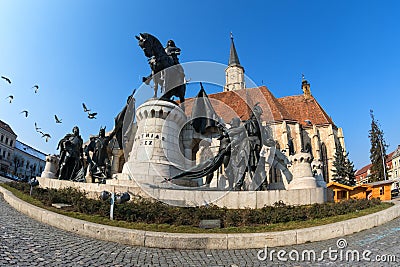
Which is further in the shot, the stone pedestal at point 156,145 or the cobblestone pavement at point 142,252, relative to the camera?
the stone pedestal at point 156,145

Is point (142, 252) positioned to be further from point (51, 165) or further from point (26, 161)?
point (26, 161)

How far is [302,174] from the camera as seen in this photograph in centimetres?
1145

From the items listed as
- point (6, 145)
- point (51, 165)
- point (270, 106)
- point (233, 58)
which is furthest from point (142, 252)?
point (233, 58)

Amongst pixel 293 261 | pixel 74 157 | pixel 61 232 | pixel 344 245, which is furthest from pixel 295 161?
pixel 74 157

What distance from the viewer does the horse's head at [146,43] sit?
48.1 ft

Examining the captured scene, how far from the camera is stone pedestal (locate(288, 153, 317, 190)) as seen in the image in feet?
36.2

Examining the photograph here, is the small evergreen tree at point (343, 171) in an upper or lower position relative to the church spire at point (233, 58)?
lower

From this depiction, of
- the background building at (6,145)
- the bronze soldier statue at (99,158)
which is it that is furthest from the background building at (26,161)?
the bronze soldier statue at (99,158)

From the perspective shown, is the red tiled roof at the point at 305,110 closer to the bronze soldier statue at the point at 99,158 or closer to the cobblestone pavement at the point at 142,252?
the bronze soldier statue at the point at 99,158

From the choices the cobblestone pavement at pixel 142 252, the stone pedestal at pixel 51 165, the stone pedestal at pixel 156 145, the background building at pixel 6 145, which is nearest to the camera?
the cobblestone pavement at pixel 142 252

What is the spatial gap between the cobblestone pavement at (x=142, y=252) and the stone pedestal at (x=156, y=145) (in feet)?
18.6

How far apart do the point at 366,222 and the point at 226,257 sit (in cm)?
424

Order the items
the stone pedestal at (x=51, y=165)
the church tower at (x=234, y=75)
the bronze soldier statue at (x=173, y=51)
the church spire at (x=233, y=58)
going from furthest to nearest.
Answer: the church spire at (x=233, y=58) → the church tower at (x=234, y=75) → the bronze soldier statue at (x=173, y=51) → the stone pedestal at (x=51, y=165)

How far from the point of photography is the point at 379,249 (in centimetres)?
537
